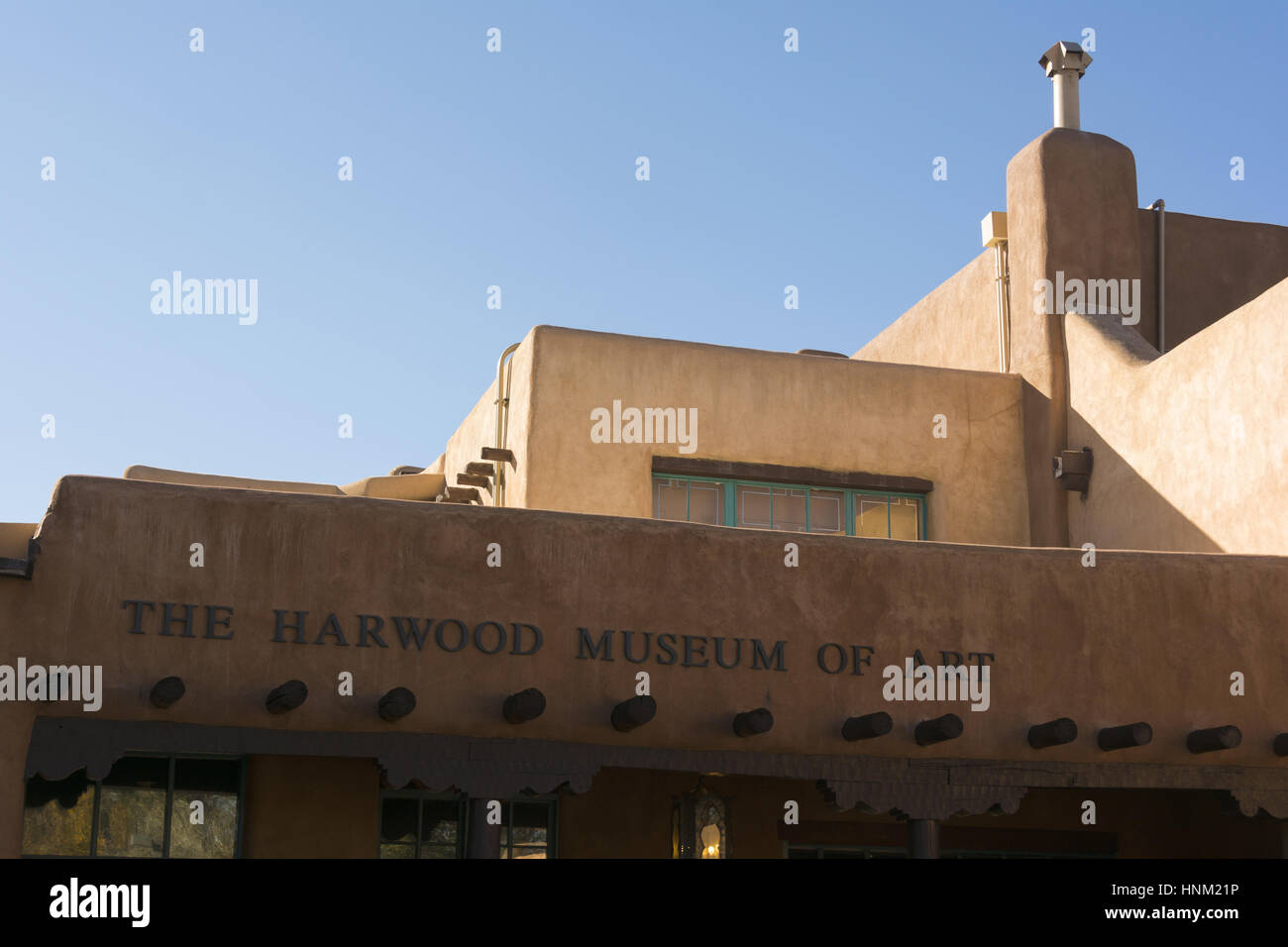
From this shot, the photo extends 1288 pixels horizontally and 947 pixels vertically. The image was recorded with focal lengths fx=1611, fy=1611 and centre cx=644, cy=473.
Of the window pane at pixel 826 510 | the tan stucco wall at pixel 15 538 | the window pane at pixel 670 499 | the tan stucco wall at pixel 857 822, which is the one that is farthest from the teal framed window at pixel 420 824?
the window pane at pixel 826 510

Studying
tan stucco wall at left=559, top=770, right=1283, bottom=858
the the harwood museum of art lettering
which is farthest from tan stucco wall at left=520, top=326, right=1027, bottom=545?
the the harwood museum of art lettering

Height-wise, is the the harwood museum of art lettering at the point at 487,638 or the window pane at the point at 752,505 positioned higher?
the window pane at the point at 752,505

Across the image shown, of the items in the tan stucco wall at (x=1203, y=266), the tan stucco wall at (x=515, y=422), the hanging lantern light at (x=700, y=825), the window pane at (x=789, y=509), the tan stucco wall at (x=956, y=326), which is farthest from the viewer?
the tan stucco wall at (x=956, y=326)

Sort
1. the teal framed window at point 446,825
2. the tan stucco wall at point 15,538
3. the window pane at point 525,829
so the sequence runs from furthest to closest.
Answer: the window pane at point 525,829 < the teal framed window at point 446,825 < the tan stucco wall at point 15,538

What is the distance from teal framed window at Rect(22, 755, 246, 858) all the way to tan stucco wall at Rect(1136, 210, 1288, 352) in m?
11.3

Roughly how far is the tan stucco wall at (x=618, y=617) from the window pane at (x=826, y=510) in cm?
377

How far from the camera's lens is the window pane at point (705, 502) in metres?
17.1

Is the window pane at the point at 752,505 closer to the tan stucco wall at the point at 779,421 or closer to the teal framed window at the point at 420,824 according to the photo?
the tan stucco wall at the point at 779,421

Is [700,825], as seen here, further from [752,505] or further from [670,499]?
[752,505]

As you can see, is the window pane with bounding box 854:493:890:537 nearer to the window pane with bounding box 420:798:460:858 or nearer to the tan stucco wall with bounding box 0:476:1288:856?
the tan stucco wall with bounding box 0:476:1288:856

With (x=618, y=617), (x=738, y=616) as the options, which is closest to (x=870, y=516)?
(x=738, y=616)

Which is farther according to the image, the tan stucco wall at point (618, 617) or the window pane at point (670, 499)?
the window pane at point (670, 499)
